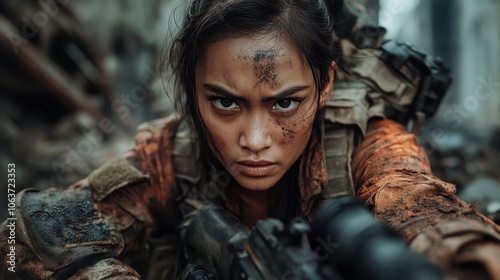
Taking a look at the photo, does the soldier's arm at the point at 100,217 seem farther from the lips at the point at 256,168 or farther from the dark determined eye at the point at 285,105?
the dark determined eye at the point at 285,105

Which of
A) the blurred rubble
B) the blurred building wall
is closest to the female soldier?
the blurred rubble

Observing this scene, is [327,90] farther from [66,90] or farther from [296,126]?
[66,90]

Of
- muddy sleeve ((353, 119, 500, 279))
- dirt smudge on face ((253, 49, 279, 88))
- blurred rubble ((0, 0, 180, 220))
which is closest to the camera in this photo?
muddy sleeve ((353, 119, 500, 279))

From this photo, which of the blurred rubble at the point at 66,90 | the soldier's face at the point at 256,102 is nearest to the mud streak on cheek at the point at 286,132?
the soldier's face at the point at 256,102

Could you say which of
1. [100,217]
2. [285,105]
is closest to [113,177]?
[100,217]

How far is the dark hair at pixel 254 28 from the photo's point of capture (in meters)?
2.06

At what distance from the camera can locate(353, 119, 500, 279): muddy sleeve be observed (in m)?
1.41

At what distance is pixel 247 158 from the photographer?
2115 mm

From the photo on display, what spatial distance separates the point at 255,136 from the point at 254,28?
42cm

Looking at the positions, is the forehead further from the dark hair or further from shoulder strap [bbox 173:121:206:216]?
shoulder strap [bbox 173:121:206:216]

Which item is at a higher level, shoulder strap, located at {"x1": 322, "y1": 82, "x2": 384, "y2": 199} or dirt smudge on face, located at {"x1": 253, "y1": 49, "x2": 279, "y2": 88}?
dirt smudge on face, located at {"x1": 253, "y1": 49, "x2": 279, "y2": 88}

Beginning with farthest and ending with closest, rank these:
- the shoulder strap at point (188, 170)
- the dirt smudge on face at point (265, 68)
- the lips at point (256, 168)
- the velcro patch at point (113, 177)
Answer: the shoulder strap at point (188, 170) < the velcro patch at point (113, 177) < the lips at point (256, 168) < the dirt smudge on face at point (265, 68)

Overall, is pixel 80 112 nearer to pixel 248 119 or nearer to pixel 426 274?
pixel 248 119

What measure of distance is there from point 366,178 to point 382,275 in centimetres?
104
